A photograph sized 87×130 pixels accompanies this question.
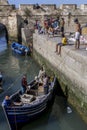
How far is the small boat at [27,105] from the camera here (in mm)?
12784

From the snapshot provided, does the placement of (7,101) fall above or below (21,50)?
above

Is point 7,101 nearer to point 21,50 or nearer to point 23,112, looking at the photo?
point 23,112

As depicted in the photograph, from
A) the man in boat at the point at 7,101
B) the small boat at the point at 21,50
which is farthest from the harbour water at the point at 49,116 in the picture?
the small boat at the point at 21,50

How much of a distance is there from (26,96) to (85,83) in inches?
113

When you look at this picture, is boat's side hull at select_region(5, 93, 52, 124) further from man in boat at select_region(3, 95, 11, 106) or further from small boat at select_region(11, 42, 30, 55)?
small boat at select_region(11, 42, 30, 55)

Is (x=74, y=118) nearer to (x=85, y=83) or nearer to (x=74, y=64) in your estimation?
(x=85, y=83)

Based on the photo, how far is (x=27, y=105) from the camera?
13.3m

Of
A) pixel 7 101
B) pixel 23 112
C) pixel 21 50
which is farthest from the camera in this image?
pixel 21 50

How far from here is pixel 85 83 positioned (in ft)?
44.7

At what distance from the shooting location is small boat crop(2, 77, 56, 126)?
41.9ft

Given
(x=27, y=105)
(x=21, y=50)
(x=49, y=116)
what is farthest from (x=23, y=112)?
(x=21, y=50)

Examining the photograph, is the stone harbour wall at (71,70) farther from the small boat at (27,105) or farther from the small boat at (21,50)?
the small boat at (21,50)

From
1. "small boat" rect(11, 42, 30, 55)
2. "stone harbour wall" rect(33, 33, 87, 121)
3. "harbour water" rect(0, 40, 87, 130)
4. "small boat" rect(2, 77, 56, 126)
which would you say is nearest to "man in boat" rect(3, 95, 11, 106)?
"small boat" rect(2, 77, 56, 126)

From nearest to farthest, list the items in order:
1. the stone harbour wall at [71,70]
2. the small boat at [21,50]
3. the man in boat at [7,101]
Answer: the man in boat at [7,101] → the stone harbour wall at [71,70] → the small boat at [21,50]
